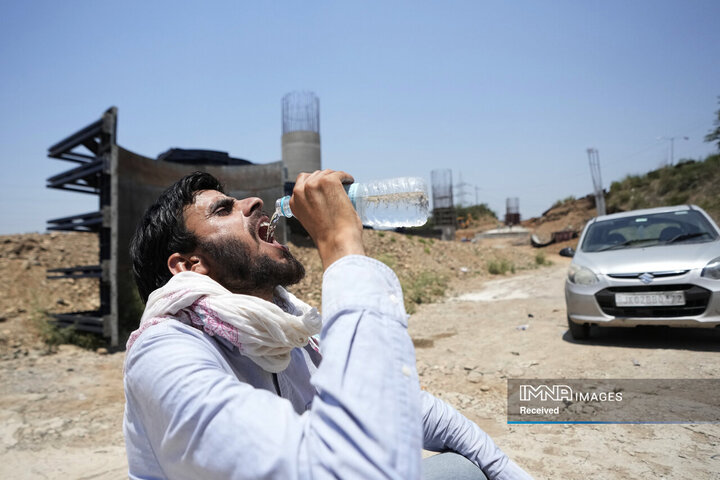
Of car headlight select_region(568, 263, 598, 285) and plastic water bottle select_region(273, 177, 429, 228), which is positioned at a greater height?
plastic water bottle select_region(273, 177, 429, 228)

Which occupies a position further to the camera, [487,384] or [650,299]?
[650,299]

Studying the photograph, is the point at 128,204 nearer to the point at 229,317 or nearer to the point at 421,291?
the point at 421,291

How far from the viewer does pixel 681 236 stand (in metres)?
5.57

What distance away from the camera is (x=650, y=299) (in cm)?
486

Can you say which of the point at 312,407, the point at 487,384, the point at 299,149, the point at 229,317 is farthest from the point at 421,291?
the point at 299,149

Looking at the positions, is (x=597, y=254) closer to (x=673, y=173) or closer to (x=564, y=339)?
(x=564, y=339)

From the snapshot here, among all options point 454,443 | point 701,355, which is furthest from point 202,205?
point 701,355

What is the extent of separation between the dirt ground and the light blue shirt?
238cm

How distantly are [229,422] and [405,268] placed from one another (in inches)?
576

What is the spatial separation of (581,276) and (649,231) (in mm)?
1342

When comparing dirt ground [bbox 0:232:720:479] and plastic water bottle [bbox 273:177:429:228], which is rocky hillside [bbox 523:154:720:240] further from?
plastic water bottle [bbox 273:177:429:228]

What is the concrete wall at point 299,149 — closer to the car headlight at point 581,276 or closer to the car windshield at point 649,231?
the car windshield at point 649,231

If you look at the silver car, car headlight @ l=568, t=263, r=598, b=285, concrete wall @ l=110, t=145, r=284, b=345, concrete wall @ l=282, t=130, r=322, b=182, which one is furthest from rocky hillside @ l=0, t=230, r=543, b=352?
concrete wall @ l=282, t=130, r=322, b=182

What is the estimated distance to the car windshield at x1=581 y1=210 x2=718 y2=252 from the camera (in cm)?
A: 554
